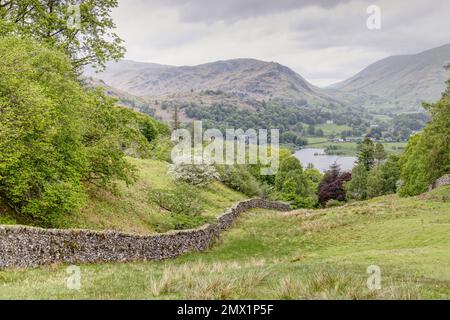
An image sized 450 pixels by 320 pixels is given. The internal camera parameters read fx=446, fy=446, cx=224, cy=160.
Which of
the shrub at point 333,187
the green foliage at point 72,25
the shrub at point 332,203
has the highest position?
the green foliage at point 72,25

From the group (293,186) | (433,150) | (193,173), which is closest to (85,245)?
(193,173)

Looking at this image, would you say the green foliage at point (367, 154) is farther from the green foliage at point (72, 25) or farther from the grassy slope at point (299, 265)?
the green foliage at point (72, 25)

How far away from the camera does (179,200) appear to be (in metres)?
40.2

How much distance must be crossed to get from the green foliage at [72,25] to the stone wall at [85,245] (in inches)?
646

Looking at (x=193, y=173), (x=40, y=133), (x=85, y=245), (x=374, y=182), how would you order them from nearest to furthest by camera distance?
(x=85, y=245)
(x=40, y=133)
(x=193, y=173)
(x=374, y=182)

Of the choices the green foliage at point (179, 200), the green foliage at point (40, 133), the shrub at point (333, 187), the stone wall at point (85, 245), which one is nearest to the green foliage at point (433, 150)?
the green foliage at point (179, 200)

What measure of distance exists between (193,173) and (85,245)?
1421 inches

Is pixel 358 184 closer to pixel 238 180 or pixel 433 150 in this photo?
pixel 238 180

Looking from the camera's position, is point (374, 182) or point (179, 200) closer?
point (179, 200)

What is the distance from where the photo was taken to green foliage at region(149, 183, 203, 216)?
130 ft

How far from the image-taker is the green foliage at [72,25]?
112ft

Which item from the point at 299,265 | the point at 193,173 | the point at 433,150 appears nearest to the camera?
the point at 299,265
